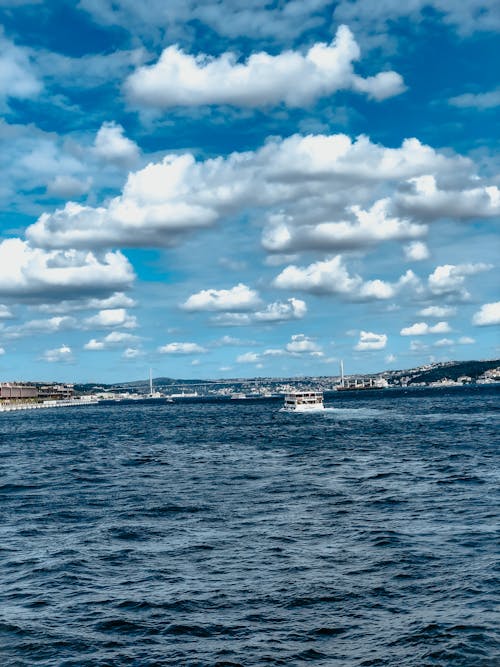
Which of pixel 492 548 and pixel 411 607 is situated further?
pixel 492 548

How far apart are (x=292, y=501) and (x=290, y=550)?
14632 millimetres

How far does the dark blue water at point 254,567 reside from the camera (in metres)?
23.3

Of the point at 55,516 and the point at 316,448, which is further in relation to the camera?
the point at 316,448

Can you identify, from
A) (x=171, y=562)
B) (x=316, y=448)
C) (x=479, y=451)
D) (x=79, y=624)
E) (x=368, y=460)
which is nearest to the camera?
(x=79, y=624)

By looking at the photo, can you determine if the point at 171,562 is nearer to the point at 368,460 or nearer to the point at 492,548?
the point at 492,548

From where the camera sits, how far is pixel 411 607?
87.5 ft

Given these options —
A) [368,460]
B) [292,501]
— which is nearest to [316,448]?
[368,460]

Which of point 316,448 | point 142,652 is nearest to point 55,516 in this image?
point 142,652

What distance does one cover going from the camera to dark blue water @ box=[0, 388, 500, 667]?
2334 centimetres

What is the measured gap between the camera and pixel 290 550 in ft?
117

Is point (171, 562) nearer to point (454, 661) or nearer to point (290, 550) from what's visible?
point (290, 550)

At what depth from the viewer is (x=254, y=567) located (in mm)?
32906

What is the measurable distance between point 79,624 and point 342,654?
10209 millimetres

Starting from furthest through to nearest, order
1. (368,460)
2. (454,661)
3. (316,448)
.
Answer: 1. (316,448)
2. (368,460)
3. (454,661)
